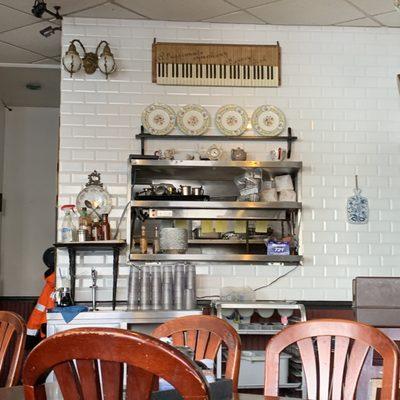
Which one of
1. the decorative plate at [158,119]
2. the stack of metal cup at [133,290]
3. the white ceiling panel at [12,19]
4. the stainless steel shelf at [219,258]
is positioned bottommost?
the stack of metal cup at [133,290]

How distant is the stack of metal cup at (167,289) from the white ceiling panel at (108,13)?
86.0 inches

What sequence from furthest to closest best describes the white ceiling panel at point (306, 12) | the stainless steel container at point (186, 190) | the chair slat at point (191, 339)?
the stainless steel container at point (186, 190)
the white ceiling panel at point (306, 12)
the chair slat at point (191, 339)

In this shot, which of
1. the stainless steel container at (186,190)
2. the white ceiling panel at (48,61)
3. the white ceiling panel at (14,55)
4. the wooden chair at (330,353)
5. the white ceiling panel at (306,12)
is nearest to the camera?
the wooden chair at (330,353)

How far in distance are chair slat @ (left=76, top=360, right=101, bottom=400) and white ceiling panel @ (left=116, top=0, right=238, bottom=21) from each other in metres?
4.33

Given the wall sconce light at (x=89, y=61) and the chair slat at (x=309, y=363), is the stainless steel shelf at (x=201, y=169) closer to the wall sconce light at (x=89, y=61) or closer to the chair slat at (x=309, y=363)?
the wall sconce light at (x=89, y=61)

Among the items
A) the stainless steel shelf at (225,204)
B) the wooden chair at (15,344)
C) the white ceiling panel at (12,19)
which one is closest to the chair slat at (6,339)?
the wooden chair at (15,344)

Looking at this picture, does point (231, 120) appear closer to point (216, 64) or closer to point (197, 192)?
point (216, 64)

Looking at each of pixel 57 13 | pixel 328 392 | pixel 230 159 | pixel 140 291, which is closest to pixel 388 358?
pixel 328 392

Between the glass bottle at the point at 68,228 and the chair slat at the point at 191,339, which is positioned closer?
the chair slat at the point at 191,339

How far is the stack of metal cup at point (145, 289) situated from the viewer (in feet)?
16.0

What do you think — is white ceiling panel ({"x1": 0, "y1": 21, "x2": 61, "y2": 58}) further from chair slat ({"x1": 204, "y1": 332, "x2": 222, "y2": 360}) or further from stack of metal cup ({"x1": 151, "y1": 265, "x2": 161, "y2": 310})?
chair slat ({"x1": 204, "y1": 332, "x2": 222, "y2": 360})

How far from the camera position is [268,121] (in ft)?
18.1

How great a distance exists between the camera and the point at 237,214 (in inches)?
209

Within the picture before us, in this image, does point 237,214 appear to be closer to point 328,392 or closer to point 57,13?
point 57,13
